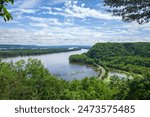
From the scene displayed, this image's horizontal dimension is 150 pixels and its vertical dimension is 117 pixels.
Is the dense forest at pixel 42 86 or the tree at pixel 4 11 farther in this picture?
the dense forest at pixel 42 86

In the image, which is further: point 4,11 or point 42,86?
point 42,86

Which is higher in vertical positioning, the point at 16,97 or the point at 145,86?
the point at 145,86

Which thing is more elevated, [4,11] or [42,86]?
[4,11]

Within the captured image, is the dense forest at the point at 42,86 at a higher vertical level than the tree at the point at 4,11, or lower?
lower

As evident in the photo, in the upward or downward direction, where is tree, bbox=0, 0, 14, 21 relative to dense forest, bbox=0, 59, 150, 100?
upward

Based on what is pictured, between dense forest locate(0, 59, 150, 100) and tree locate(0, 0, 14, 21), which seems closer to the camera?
tree locate(0, 0, 14, 21)

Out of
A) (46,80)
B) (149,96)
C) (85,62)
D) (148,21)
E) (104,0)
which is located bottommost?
(85,62)

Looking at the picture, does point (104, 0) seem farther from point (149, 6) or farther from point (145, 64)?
point (145, 64)

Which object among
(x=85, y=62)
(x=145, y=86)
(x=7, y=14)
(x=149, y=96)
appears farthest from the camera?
(x=85, y=62)

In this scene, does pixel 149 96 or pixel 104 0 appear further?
pixel 149 96

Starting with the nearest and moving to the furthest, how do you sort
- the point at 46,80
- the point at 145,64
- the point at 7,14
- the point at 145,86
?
the point at 7,14 < the point at 145,86 < the point at 46,80 < the point at 145,64

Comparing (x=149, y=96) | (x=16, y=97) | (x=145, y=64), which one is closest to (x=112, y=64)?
(x=145, y=64)
